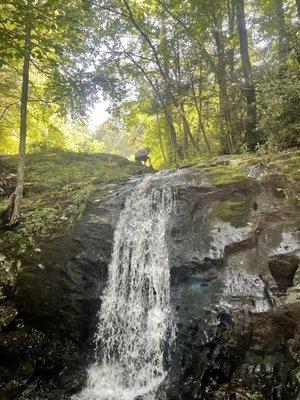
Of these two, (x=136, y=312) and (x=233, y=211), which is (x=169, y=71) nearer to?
(x=233, y=211)

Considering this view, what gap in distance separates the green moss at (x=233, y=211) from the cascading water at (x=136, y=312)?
119 cm

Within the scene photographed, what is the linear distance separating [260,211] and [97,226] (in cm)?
384

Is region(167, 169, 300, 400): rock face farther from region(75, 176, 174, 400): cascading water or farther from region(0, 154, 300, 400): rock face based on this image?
region(75, 176, 174, 400): cascading water

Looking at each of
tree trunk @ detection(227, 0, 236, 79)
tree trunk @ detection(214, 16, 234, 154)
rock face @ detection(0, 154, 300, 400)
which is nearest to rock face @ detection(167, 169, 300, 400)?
rock face @ detection(0, 154, 300, 400)

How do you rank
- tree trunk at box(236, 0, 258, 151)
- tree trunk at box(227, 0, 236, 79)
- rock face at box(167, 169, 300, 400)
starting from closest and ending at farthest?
1. rock face at box(167, 169, 300, 400)
2. tree trunk at box(236, 0, 258, 151)
3. tree trunk at box(227, 0, 236, 79)

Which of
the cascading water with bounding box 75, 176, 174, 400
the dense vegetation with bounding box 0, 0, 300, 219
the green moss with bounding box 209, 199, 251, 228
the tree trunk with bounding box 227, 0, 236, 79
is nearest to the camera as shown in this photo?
the cascading water with bounding box 75, 176, 174, 400

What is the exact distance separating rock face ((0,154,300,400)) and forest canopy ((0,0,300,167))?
2.89 meters

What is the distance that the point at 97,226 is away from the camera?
8.32 metres

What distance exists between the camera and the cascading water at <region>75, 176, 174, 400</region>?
624 centimetres

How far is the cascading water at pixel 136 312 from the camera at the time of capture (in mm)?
6238

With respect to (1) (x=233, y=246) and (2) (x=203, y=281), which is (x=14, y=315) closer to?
(2) (x=203, y=281)

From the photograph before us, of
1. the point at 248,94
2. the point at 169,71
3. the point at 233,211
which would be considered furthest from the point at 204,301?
the point at 169,71

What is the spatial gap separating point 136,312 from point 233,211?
292 centimetres

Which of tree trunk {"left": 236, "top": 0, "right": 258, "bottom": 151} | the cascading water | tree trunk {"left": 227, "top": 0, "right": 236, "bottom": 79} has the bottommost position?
the cascading water
